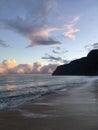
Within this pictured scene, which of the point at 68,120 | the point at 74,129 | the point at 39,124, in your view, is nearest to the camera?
the point at 74,129

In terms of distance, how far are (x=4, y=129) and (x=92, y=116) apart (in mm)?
4129

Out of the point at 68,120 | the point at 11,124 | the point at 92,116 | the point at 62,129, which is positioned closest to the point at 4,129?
the point at 11,124

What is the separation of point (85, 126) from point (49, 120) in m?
1.86

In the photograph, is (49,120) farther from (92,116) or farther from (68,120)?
(92,116)

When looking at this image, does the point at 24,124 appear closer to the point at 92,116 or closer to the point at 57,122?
the point at 57,122

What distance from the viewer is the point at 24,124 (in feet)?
30.9

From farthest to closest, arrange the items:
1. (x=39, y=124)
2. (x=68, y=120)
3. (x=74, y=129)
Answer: (x=68, y=120)
(x=39, y=124)
(x=74, y=129)

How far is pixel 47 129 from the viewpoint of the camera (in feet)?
27.8

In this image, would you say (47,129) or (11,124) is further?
(11,124)

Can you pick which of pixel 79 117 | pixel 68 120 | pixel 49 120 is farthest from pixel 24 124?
pixel 79 117

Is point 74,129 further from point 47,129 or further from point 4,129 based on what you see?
point 4,129

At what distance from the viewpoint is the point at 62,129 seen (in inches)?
331

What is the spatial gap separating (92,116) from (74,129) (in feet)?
8.28

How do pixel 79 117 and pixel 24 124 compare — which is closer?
pixel 24 124
